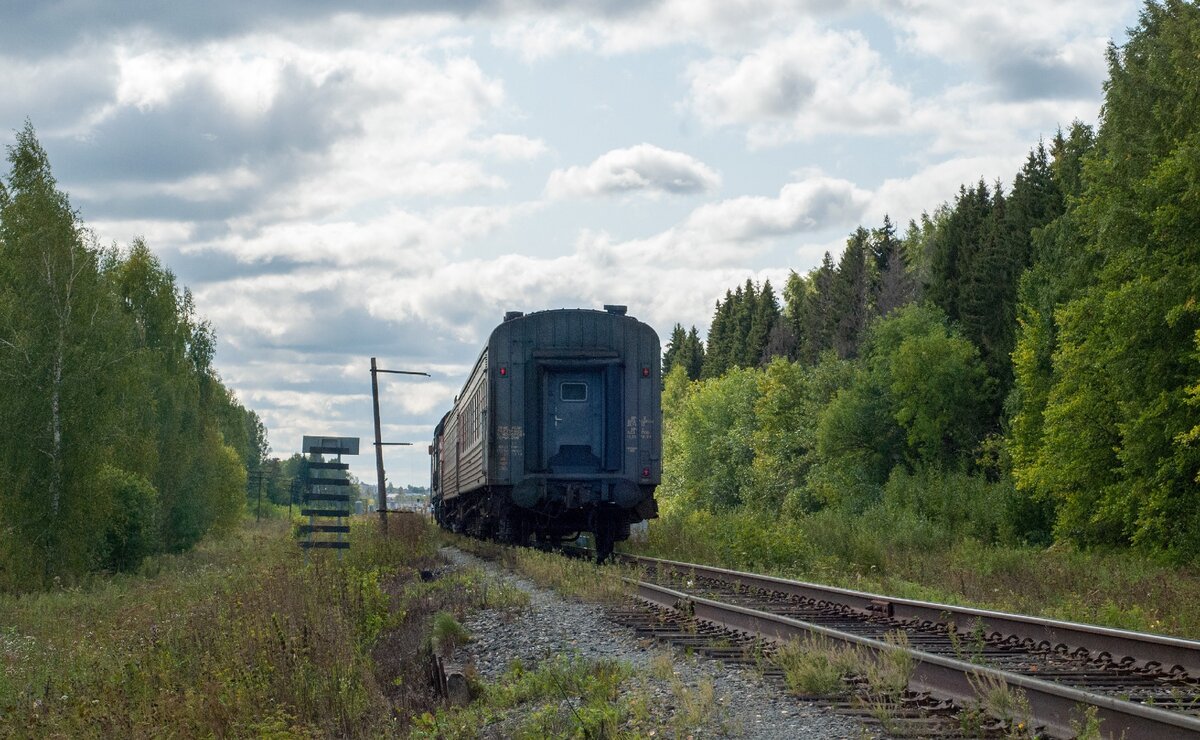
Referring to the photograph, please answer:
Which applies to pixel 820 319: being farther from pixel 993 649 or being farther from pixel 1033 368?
pixel 993 649

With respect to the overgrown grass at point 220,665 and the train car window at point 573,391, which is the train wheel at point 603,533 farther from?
the overgrown grass at point 220,665

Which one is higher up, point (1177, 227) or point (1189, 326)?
point (1177, 227)

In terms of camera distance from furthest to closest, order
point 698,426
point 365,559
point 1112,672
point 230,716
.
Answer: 1. point 698,426
2. point 365,559
3. point 230,716
4. point 1112,672

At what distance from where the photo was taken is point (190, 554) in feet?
146

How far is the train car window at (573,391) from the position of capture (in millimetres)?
18969

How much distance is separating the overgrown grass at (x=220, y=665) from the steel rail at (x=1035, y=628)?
4.32 meters

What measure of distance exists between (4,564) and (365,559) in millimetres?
13226

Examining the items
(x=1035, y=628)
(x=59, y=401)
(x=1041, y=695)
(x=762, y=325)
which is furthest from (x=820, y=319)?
(x=1041, y=695)

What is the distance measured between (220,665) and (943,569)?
9.89 meters

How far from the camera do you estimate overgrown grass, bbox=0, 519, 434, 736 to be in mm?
8008

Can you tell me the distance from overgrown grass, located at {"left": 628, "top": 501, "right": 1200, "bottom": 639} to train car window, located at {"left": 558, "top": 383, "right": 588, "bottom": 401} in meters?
3.25

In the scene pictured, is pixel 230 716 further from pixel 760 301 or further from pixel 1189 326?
pixel 760 301

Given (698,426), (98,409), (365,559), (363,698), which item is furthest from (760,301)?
(363,698)

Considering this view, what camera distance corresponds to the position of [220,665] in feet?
32.3
